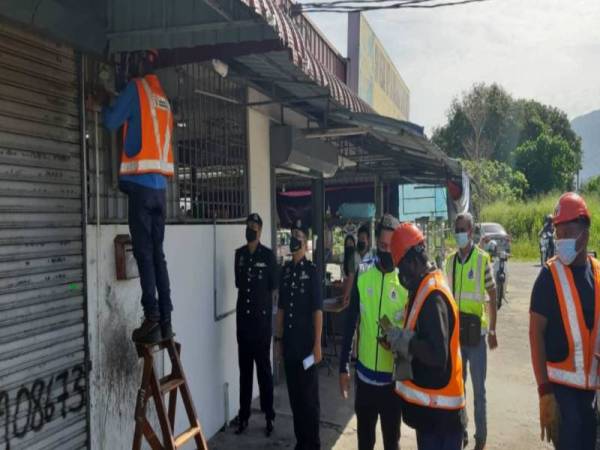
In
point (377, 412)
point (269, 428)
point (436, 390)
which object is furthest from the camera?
point (269, 428)

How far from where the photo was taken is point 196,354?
472 centimetres

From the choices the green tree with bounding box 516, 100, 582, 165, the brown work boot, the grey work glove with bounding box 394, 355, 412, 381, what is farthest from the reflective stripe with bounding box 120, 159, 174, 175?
the green tree with bounding box 516, 100, 582, 165

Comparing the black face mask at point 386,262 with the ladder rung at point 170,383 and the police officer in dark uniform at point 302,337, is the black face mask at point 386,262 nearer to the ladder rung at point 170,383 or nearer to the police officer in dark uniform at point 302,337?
the police officer in dark uniform at point 302,337

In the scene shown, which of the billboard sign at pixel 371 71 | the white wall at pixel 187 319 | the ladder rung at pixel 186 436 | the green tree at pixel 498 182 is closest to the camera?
the ladder rung at pixel 186 436

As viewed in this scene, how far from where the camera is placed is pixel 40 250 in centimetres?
305

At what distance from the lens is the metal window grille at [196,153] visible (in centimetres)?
353

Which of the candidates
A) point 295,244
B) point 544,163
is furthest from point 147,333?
point 544,163

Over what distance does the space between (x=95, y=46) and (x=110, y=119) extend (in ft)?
1.85

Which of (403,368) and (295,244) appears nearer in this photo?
(403,368)

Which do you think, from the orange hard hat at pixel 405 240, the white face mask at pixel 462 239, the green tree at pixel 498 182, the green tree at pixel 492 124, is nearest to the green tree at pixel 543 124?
the green tree at pixel 492 124

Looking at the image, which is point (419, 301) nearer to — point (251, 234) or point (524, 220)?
point (251, 234)

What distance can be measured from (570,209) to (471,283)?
1742mm

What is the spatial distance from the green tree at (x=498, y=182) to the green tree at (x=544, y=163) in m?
2.09

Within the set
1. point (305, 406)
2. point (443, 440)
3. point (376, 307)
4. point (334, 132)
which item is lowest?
point (305, 406)
